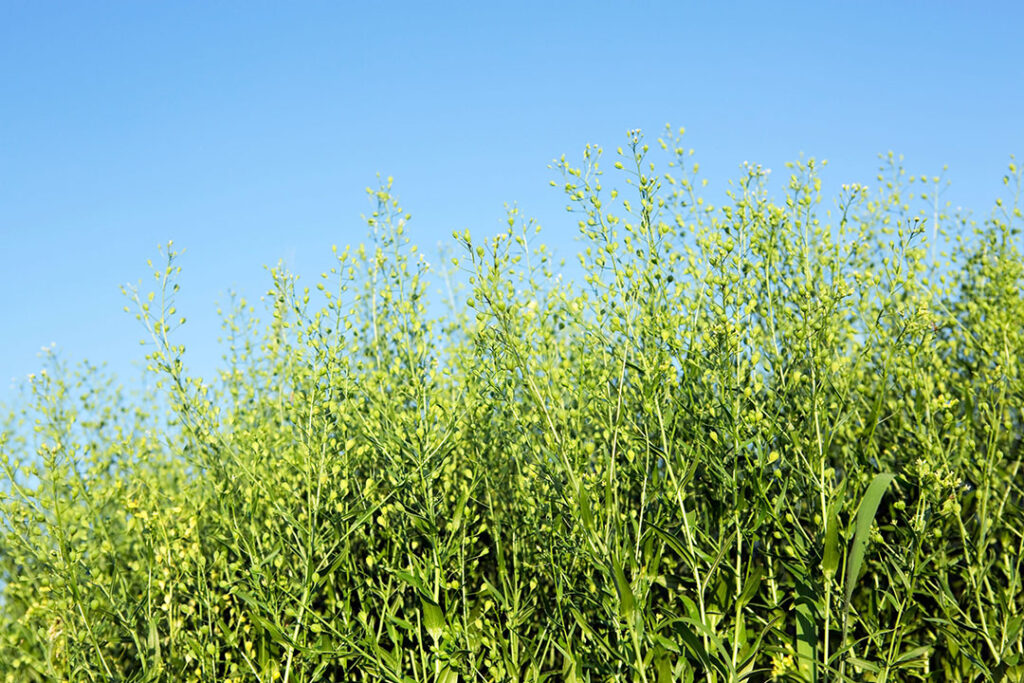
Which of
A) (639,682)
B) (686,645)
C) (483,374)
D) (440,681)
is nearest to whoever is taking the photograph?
(639,682)

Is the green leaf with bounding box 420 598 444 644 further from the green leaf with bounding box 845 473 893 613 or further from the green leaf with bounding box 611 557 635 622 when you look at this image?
the green leaf with bounding box 845 473 893 613

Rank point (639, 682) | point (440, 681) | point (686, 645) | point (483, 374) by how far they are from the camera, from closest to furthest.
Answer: point (639, 682), point (686, 645), point (440, 681), point (483, 374)

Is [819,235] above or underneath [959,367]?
above

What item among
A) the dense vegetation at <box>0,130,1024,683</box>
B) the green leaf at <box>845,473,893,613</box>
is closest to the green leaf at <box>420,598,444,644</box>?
the dense vegetation at <box>0,130,1024,683</box>

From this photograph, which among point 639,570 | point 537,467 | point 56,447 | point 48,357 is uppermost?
point 48,357

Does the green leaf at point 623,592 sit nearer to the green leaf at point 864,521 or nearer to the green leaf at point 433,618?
the green leaf at point 864,521

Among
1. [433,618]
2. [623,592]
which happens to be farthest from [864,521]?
[433,618]

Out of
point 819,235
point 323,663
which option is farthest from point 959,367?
point 323,663

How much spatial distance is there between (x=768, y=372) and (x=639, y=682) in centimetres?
179

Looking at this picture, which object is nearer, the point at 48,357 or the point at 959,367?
the point at 959,367

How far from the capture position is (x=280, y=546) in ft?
14.8

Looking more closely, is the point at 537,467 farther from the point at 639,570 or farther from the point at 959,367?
the point at 959,367

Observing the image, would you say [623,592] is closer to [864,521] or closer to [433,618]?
[864,521]

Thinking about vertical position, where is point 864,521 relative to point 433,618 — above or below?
above
